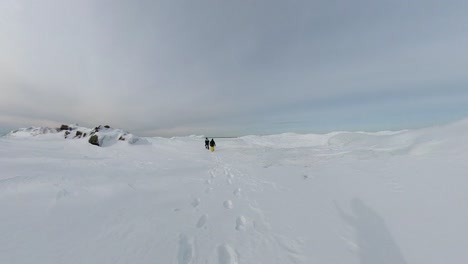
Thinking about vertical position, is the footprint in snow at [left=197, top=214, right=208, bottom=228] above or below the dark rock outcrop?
below

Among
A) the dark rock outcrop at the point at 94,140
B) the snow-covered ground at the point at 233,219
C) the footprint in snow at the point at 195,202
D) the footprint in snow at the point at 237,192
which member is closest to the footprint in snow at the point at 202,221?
the snow-covered ground at the point at 233,219

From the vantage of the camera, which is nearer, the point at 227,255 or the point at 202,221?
the point at 227,255

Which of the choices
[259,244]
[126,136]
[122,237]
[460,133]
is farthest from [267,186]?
[126,136]

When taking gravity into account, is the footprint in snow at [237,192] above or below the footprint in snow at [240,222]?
above

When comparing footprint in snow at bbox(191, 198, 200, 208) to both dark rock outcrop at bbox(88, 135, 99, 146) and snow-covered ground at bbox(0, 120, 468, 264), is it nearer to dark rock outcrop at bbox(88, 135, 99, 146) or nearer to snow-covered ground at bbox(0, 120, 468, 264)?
snow-covered ground at bbox(0, 120, 468, 264)

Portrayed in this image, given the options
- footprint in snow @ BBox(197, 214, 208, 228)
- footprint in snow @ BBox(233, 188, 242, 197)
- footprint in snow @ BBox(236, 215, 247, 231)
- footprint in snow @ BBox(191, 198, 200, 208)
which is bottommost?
footprint in snow @ BBox(236, 215, 247, 231)

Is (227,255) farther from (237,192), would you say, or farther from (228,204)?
(237,192)

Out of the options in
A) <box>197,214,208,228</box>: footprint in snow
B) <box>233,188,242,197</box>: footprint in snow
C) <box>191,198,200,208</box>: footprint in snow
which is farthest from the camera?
<box>233,188,242,197</box>: footprint in snow

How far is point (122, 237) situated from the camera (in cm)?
309

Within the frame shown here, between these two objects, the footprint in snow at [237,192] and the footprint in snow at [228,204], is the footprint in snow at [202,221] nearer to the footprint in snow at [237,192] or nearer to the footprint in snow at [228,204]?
the footprint in snow at [228,204]

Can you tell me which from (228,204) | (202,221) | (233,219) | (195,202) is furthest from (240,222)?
(195,202)

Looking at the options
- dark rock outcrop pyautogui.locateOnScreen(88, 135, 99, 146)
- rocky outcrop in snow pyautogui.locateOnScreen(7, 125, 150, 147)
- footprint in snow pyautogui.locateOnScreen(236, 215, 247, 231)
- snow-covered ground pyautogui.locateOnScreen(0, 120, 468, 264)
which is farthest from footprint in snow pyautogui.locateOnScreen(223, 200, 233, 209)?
dark rock outcrop pyautogui.locateOnScreen(88, 135, 99, 146)

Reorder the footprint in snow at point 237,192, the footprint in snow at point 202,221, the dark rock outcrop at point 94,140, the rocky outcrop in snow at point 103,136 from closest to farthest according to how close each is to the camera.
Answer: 1. the footprint in snow at point 202,221
2. the footprint in snow at point 237,192
3. the dark rock outcrop at point 94,140
4. the rocky outcrop in snow at point 103,136

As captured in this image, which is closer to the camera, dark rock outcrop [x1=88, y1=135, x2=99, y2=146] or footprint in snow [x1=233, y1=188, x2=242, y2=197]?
footprint in snow [x1=233, y1=188, x2=242, y2=197]
